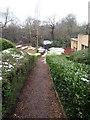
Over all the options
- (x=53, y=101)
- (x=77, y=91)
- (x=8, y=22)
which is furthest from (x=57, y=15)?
(x=77, y=91)

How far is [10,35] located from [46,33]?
1163 centimetres

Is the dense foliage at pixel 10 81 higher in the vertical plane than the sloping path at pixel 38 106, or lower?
higher

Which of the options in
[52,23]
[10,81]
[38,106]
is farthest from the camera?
[52,23]

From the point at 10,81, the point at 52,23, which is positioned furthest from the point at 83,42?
the point at 52,23

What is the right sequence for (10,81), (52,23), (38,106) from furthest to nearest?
(52,23), (38,106), (10,81)

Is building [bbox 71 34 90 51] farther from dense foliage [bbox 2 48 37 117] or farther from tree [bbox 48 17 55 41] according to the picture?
tree [bbox 48 17 55 41]

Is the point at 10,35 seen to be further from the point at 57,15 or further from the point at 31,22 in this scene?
the point at 57,15

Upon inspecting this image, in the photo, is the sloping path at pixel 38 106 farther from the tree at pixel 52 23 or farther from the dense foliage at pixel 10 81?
the tree at pixel 52 23

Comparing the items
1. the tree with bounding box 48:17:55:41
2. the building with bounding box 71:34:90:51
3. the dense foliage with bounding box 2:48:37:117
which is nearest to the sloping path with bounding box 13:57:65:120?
the dense foliage with bounding box 2:48:37:117

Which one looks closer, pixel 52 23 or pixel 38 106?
pixel 38 106

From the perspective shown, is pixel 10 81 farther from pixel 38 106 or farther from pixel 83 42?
pixel 83 42

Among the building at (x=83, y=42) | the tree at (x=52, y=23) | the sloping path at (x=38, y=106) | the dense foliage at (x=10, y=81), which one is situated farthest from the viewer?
the tree at (x=52, y=23)

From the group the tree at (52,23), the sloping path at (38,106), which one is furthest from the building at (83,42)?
the tree at (52,23)

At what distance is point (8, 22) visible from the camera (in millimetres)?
16891
